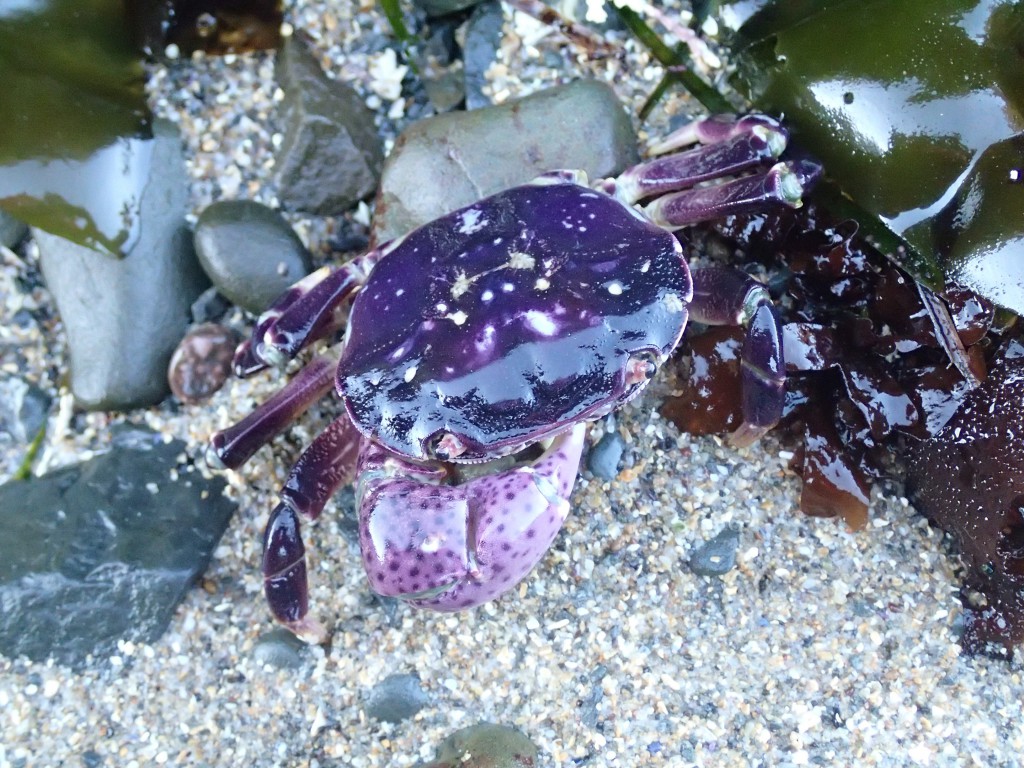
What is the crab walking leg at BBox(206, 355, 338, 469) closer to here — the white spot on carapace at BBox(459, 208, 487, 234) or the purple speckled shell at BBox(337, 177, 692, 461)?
the purple speckled shell at BBox(337, 177, 692, 461)

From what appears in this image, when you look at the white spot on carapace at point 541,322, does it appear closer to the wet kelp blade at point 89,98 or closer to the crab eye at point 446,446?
the crab eye at point 446,446

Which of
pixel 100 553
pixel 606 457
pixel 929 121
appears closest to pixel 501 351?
pixel 606 457

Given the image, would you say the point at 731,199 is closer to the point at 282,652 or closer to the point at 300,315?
the point at 300,315

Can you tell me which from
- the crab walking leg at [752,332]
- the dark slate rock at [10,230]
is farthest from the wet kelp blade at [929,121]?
the dark slate rock at [10,230]

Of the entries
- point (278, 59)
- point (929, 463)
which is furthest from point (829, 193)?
point (278, 59)

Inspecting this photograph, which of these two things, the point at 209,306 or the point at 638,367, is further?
the point at 209,306

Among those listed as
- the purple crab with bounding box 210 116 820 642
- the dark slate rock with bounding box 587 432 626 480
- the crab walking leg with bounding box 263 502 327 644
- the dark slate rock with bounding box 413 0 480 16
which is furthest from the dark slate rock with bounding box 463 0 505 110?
the crab walking leg with bounding box 263 502 327 644

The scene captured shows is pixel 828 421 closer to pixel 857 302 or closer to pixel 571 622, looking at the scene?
pixel 857 302
